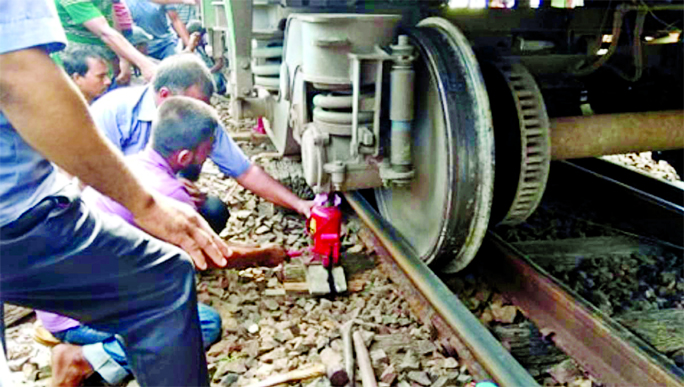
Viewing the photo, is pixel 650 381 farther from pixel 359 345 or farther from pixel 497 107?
pixel 497 107

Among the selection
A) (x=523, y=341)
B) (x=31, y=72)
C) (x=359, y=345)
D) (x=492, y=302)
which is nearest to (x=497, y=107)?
(x=492, y=302)

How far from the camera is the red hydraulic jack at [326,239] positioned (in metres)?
3.28

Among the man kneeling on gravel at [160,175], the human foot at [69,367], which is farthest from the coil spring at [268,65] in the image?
the human foot at [69,367]

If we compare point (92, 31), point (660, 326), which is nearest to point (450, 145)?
point (660, 326)

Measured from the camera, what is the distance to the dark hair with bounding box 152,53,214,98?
3094 millimetres

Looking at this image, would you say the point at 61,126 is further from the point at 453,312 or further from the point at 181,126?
the point at 453,312

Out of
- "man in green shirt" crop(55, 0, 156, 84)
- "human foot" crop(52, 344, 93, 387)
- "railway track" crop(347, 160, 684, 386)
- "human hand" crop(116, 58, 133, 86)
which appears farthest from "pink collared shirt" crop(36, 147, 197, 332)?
"human hand" crop(116, 58, 133, 86)

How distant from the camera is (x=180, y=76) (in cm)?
309

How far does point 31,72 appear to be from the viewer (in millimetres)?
1361

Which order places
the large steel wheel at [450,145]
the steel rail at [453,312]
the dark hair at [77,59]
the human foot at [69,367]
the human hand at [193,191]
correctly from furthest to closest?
the dark hair at [77,59]
the human hand at [193,191]
the large steel wheel at [450,145]
the human foot at [69,367]
the steel rail at [453,312]

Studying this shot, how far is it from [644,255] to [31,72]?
3.28 meters

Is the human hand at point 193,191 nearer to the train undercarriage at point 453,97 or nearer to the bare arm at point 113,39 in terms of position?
the train undercarriage at point 453,97

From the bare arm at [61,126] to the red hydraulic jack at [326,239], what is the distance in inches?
64.6

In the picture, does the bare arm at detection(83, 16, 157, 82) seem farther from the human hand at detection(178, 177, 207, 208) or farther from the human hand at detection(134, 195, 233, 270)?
the human hand at detection(134, 195, 233, 270)
